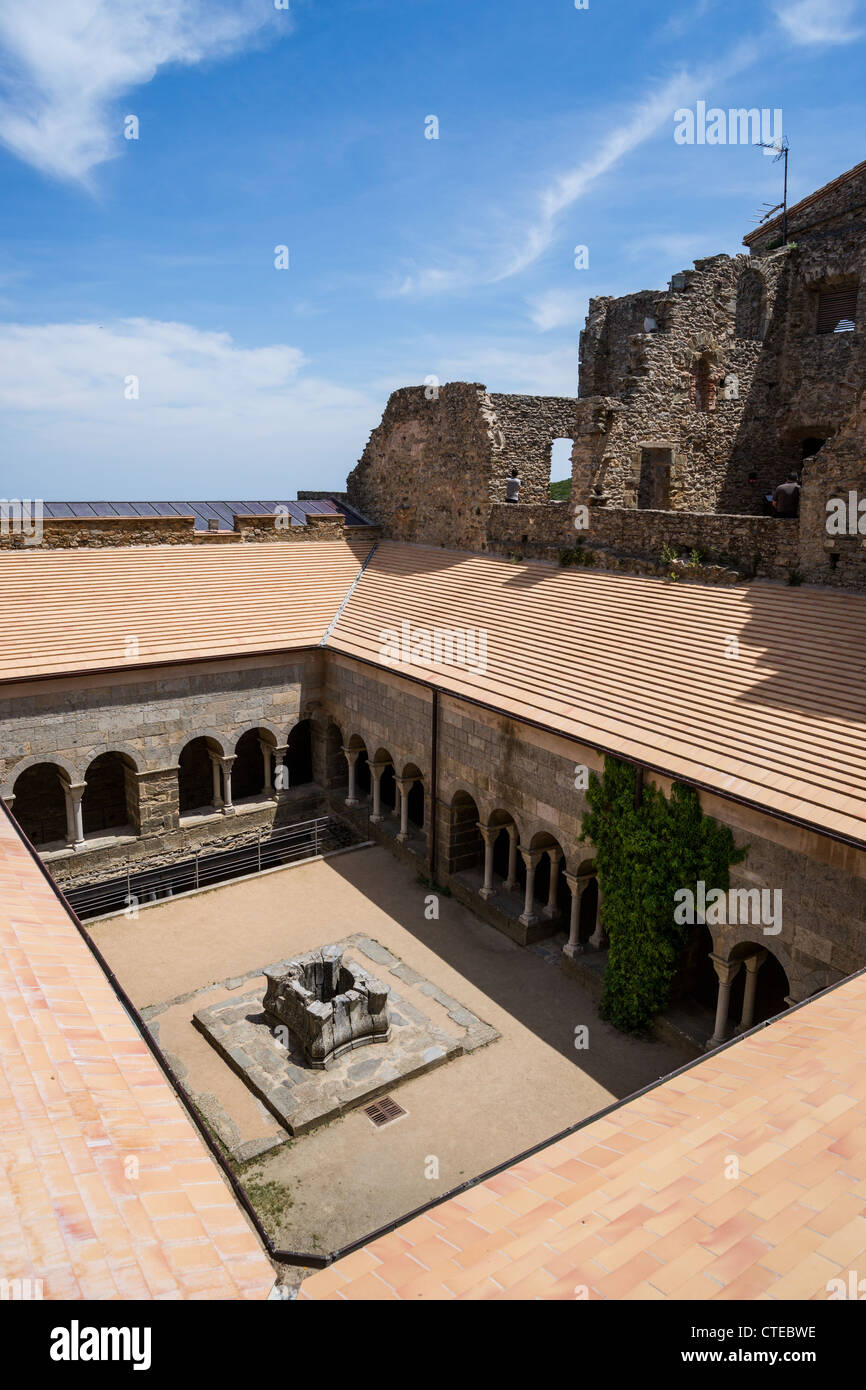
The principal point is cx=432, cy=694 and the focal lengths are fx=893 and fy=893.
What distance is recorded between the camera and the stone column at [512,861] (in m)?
14.9

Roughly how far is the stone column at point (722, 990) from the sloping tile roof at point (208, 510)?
15204 millimetres

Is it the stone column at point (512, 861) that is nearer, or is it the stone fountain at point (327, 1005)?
the stone fountain at point (327, 1005)

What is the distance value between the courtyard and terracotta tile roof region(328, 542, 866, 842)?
3941 mm

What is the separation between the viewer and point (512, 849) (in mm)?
15180

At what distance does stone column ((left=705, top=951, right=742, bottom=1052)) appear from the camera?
10812 mm

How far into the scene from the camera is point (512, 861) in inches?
606

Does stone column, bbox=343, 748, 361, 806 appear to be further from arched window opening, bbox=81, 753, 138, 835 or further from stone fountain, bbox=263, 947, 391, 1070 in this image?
stone fountain, bbox=263, 947, 391, 1070

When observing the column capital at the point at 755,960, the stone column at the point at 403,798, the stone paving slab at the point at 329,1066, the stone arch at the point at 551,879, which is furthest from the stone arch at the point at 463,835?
the column capital at the point at 755,960

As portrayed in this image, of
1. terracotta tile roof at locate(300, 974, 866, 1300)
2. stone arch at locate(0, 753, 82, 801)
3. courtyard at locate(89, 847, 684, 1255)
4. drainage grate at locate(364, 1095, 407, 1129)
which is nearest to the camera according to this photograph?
terracotta tile roof at locate(300, 974, 866, 1300)

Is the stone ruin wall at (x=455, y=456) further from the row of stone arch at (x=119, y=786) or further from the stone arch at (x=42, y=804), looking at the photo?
the stone arch at (x=42, y=804)

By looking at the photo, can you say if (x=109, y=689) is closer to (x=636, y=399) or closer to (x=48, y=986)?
(x=48, y=986)

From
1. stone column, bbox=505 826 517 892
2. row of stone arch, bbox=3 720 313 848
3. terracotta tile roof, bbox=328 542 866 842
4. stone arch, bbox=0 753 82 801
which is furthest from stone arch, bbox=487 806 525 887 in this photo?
stone arch, bbox=0 753 82 801
